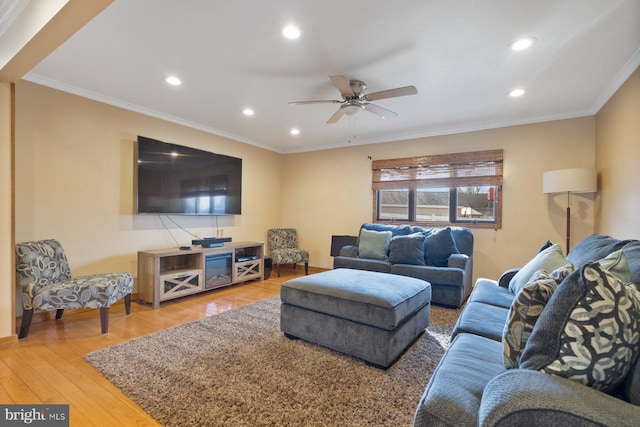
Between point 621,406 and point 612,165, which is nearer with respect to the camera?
point 621,406

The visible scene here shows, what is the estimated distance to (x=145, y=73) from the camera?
2809 millimetres

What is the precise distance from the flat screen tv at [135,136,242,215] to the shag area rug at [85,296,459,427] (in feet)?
5.94

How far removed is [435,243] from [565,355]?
10.0 feet

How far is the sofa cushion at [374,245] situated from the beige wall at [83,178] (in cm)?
260

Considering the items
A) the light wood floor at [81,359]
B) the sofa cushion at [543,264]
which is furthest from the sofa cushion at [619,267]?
the light wood floor at [81,359]

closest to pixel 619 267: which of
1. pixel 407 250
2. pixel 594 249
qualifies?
pixel 594 249

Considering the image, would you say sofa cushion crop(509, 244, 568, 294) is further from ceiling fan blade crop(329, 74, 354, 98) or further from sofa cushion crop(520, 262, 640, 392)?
ceiling fan blade crop(329, 74, 354, 98)

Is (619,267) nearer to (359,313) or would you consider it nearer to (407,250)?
(359,313)

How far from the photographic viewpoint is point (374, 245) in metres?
4.22

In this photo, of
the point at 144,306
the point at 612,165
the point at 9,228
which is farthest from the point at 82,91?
the point at 612,165

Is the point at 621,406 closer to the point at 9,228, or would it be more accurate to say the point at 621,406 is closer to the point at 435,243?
the point at 435,243

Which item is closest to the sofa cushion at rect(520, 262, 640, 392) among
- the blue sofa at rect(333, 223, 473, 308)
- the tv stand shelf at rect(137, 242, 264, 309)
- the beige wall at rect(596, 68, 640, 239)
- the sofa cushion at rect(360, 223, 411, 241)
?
the beige wall at rect(596, 68, 640, 239)

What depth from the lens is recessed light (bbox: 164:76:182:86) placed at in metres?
2.90

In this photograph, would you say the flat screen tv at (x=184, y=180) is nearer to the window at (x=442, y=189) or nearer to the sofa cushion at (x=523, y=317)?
the window at (x=442, y=189)
